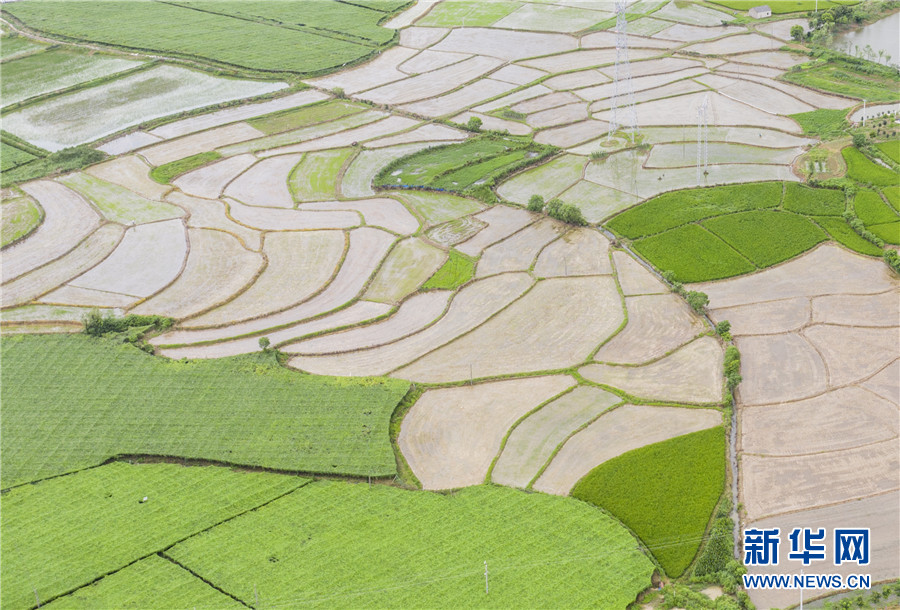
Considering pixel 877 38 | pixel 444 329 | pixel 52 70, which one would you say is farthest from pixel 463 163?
pixel 877 38

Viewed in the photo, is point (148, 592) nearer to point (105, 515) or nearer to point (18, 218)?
point (105, 515)

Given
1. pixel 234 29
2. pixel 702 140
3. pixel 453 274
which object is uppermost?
pixel 234 29

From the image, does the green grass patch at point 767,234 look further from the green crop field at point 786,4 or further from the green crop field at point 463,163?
the green crop field at point 786,4

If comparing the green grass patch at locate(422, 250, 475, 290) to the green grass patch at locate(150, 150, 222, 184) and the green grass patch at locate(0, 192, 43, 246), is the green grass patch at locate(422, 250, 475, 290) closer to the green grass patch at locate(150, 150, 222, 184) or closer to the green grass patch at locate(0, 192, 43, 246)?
the green grass patch at locate(150, 150, 222, 184)

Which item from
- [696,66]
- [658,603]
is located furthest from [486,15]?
[658,603]

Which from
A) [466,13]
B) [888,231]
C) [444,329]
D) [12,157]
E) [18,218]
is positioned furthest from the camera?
[466,13]

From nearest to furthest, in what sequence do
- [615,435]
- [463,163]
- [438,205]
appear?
[615,435]
[438,205]
[463,163]
